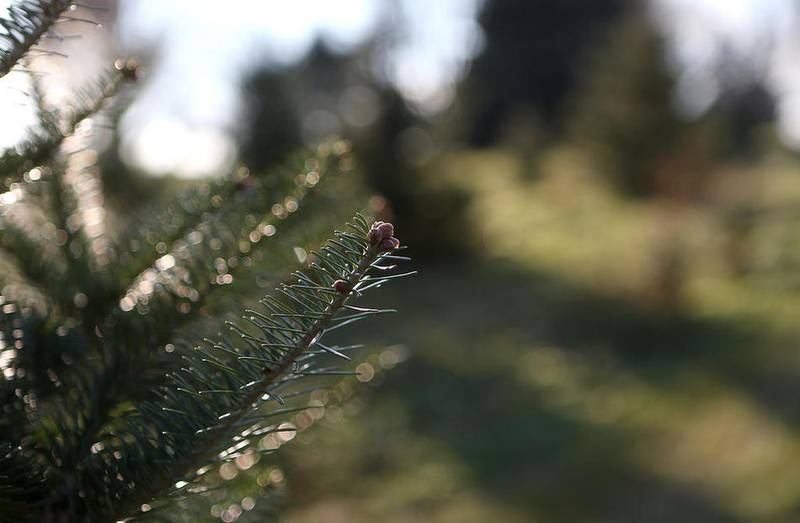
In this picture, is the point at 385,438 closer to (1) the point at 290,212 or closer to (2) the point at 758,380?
(2) the point at 758,380

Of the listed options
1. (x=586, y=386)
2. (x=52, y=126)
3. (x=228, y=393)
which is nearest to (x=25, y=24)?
(x=52, y=126)

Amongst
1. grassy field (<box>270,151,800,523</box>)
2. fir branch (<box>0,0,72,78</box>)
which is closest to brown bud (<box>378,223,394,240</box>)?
fir branch (<box>0,0,72,78</box>)

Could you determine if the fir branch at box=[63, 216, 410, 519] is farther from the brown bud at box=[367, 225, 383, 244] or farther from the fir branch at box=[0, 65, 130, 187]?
the fir branch at box=[0, 65, 130, 187]

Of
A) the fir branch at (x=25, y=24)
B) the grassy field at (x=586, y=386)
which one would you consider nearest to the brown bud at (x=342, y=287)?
the fir branch at (x=25, y=24)

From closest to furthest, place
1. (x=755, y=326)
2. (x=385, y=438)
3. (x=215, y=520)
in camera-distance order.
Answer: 1. (x=215, y=520)
2. (x=385, y=438)
3. (x=755, y=326)

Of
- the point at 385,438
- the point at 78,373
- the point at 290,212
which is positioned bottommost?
the point at 385,438

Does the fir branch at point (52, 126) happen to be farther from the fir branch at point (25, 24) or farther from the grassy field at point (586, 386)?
the grassy field at point (586, 386)

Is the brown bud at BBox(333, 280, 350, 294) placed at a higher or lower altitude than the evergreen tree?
higher

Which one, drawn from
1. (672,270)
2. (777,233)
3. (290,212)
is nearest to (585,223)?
(777,233)
